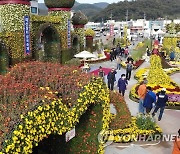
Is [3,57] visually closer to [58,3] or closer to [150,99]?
[58,3]

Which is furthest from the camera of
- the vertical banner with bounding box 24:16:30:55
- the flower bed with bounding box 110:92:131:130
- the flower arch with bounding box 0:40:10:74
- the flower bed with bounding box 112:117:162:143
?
the vertical banner with bounding box 24:16:30:55

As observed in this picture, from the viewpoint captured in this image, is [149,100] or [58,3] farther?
[58,3]

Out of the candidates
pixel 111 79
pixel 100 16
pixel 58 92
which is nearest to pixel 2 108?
pixel 58 92

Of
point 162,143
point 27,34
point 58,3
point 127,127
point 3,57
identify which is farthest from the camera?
point 58,3

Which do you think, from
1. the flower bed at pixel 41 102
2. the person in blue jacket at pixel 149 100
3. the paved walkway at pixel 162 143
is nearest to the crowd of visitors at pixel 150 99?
the person in blue jacket at pixel 149 100

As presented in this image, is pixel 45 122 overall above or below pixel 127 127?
above

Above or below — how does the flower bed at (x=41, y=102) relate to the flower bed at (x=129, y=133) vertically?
above

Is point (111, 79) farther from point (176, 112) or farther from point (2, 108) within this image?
point (2, 108)

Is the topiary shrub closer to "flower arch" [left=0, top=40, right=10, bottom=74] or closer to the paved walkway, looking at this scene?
"flower arch" [left=0, top=40, right=10, bottom=74]

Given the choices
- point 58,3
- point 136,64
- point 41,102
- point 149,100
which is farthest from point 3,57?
point 136,64

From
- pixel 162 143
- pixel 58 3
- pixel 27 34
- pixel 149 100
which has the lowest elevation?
pixel 162 143

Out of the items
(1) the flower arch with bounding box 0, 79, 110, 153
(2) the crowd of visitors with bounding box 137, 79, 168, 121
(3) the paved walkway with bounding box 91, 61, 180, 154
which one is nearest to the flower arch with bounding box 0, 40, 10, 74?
(3) the paved walkway with bounding box 91, 61, 180, 154

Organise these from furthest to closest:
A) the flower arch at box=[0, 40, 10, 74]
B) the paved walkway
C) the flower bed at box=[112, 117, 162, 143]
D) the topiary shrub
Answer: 1. the topiary shrub
2. the flower arch at box=[0, 40, 10, 74]
3. the flower bed at box=[112, 117, 162, 143]
4. the paved walkway

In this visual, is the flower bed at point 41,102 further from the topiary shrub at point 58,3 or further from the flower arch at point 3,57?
the topiary shrub at point 58,3
